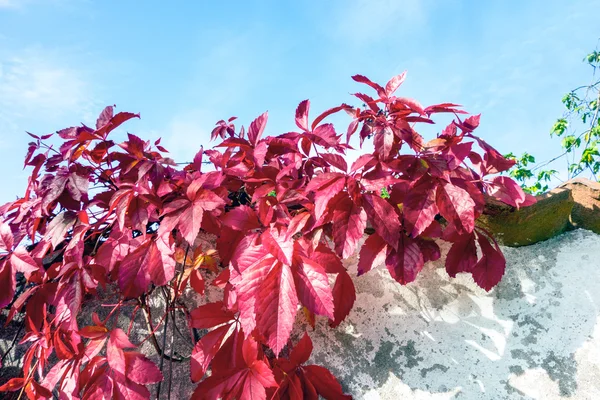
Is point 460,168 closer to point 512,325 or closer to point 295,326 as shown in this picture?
point 512,325

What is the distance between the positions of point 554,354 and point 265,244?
87 centimetres

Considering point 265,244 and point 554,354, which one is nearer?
point 265,244

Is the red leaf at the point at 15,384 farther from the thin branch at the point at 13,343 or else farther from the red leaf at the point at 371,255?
the red leaf at the point at 371,255

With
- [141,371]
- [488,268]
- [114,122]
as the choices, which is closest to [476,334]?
[488,268]

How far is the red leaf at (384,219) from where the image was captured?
3.08 ft

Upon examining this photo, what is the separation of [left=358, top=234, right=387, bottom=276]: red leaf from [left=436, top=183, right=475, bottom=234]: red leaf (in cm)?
19

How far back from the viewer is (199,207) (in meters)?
0.99

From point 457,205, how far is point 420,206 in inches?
3.2

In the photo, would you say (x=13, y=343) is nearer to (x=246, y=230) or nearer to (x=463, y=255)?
(x=246, y=230)

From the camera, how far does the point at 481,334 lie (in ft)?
3.92

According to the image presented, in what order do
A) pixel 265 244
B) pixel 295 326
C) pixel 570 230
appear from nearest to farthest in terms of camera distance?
pixel 265 244, pixel 295 326, pixel 570 230

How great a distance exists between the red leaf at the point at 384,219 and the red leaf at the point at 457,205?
0.38 feet

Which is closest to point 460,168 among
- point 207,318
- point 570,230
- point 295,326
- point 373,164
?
point 373,164

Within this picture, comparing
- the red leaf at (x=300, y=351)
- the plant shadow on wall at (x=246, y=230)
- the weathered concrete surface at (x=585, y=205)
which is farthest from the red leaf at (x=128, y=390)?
the weathered concrete surface at (x=585, y=205)
